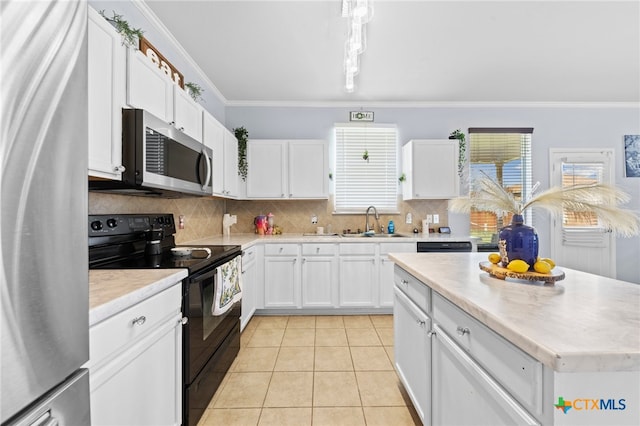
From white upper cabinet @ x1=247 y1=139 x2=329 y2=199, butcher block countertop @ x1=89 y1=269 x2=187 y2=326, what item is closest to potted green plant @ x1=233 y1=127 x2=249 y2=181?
white upper cabinet @ x1=247 y1=139 x2=329 y2=199

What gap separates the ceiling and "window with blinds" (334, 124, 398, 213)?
0.46 m

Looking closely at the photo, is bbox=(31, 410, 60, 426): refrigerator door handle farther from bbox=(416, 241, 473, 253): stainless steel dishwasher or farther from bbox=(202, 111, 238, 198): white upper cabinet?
bbox=(416, 241, 473, 253): stainless steel dishwasher

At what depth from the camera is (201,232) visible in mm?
3312

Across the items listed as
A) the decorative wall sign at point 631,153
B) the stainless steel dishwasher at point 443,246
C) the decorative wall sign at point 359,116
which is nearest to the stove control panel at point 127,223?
the stainless steel dishwasher at point 443,246

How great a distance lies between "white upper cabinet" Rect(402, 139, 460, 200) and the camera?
382 centimetres

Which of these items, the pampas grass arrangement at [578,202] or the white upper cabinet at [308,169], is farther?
the white upper cabinet at [308,169]

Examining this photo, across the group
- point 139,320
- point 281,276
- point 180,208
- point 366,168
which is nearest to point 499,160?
point 366,168

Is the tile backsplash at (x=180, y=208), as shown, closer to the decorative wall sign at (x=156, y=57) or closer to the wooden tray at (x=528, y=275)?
the decorative wall sign at (x=156, y=57)

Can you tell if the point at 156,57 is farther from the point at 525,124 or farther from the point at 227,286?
the point at 525,124

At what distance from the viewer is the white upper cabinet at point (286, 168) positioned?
3.81m

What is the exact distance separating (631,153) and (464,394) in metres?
5.39

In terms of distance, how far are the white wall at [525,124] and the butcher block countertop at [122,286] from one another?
3.05 meters

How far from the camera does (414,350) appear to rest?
1655 millimetres

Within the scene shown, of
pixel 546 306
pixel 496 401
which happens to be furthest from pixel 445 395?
pixel 546 306
